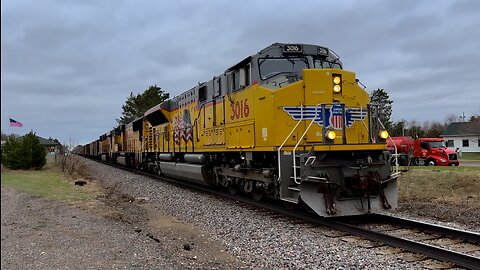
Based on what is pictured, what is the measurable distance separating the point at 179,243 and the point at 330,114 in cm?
428

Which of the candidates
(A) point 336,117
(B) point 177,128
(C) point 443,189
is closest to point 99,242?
(A) point 336,117

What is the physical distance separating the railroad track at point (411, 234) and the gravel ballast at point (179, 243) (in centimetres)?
34

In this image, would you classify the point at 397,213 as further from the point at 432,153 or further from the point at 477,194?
the point at 432,153

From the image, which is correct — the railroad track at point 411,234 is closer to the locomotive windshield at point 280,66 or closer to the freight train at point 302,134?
the freight train at point 302,134

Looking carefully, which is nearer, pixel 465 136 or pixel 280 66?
pixel 280 66

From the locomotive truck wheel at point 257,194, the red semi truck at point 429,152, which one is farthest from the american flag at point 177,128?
the red semi truck at point 429,152

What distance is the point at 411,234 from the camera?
7.56 meters

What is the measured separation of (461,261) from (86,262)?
502cm

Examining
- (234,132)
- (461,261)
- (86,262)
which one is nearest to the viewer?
(86,262)

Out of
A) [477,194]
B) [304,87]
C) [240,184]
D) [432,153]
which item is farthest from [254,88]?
[432,153]

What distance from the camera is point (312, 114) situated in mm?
9203

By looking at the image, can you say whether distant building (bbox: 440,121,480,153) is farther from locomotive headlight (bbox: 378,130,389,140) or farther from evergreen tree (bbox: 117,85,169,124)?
locomotive headlight (bbox: 378,130,389,140)

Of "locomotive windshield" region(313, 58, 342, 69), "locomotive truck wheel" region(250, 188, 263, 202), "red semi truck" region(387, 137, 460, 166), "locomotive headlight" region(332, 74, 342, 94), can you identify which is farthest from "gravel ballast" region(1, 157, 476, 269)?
"red semi truck" region(387, 137, 460, 166)

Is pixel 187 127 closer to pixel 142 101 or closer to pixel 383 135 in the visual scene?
pixel 383 135
